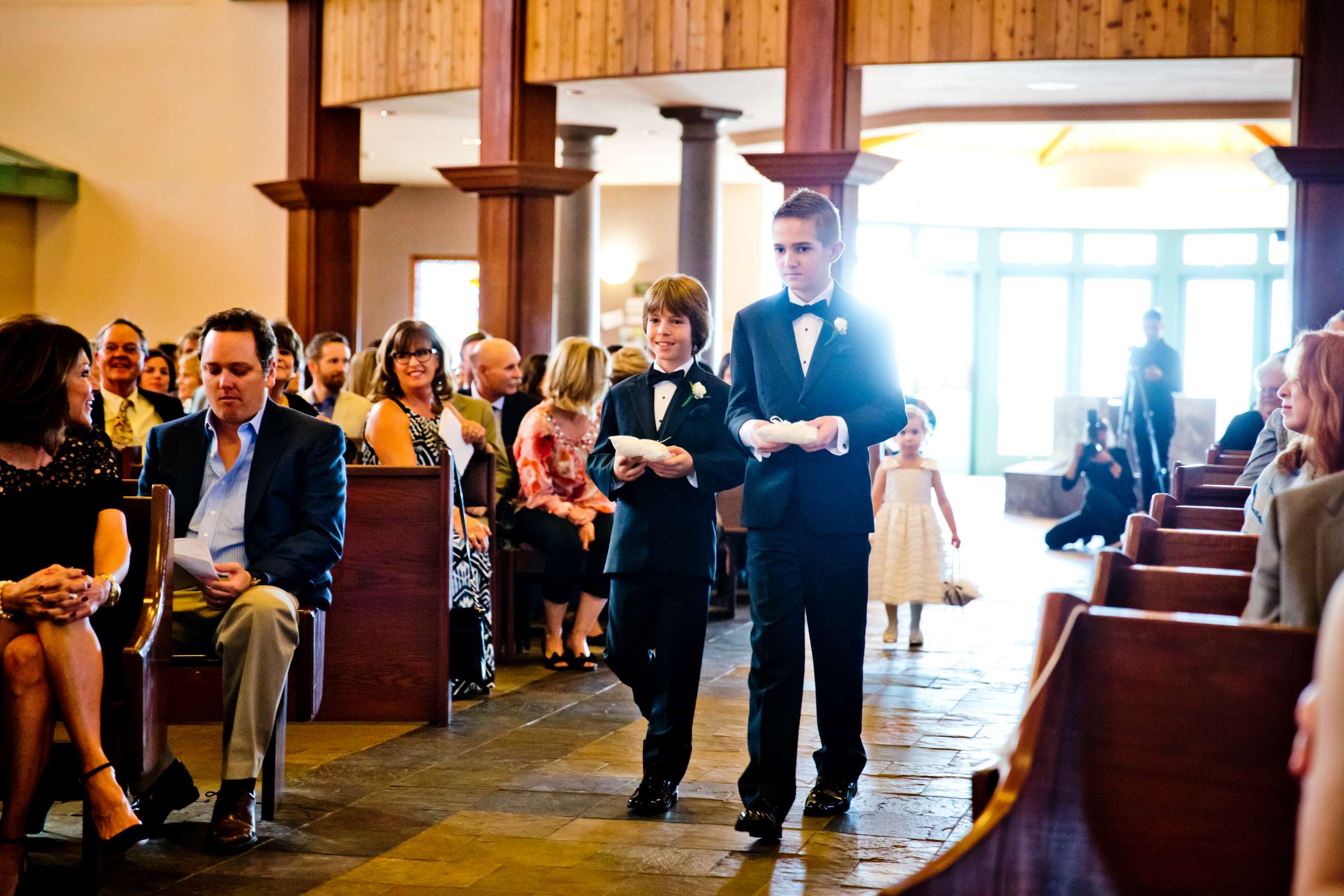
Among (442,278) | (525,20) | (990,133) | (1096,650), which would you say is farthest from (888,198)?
(1096,650)

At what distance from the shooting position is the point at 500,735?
4.73m

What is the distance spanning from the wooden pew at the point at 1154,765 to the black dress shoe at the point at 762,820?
1.75 meters

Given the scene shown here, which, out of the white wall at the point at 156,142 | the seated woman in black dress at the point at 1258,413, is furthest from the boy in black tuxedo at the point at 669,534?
the white wall at the point at 156,142

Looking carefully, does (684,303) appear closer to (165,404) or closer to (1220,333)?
(165,404)

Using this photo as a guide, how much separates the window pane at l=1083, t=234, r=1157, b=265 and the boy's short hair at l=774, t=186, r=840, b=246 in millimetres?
15742

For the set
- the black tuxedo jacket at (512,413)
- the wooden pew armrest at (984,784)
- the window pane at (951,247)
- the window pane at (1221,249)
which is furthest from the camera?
the window pane at (951,247)

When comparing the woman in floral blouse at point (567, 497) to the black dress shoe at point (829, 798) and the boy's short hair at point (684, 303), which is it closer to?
the boy's short hair at point (684, 303)

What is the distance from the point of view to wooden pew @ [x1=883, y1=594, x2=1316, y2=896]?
1.67 meters

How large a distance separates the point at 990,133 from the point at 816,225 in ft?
41.6

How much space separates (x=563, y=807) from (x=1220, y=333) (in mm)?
16252

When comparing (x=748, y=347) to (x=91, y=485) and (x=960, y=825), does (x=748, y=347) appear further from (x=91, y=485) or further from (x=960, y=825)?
(x=91, y=485)

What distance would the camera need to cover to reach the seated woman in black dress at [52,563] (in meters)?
2.95

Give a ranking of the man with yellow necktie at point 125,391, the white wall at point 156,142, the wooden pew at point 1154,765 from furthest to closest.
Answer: the white wall at point 156,142 < the man with yellow necktie at point 125,391 < the wooden pew at point 1154,765

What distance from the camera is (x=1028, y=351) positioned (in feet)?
61.1
